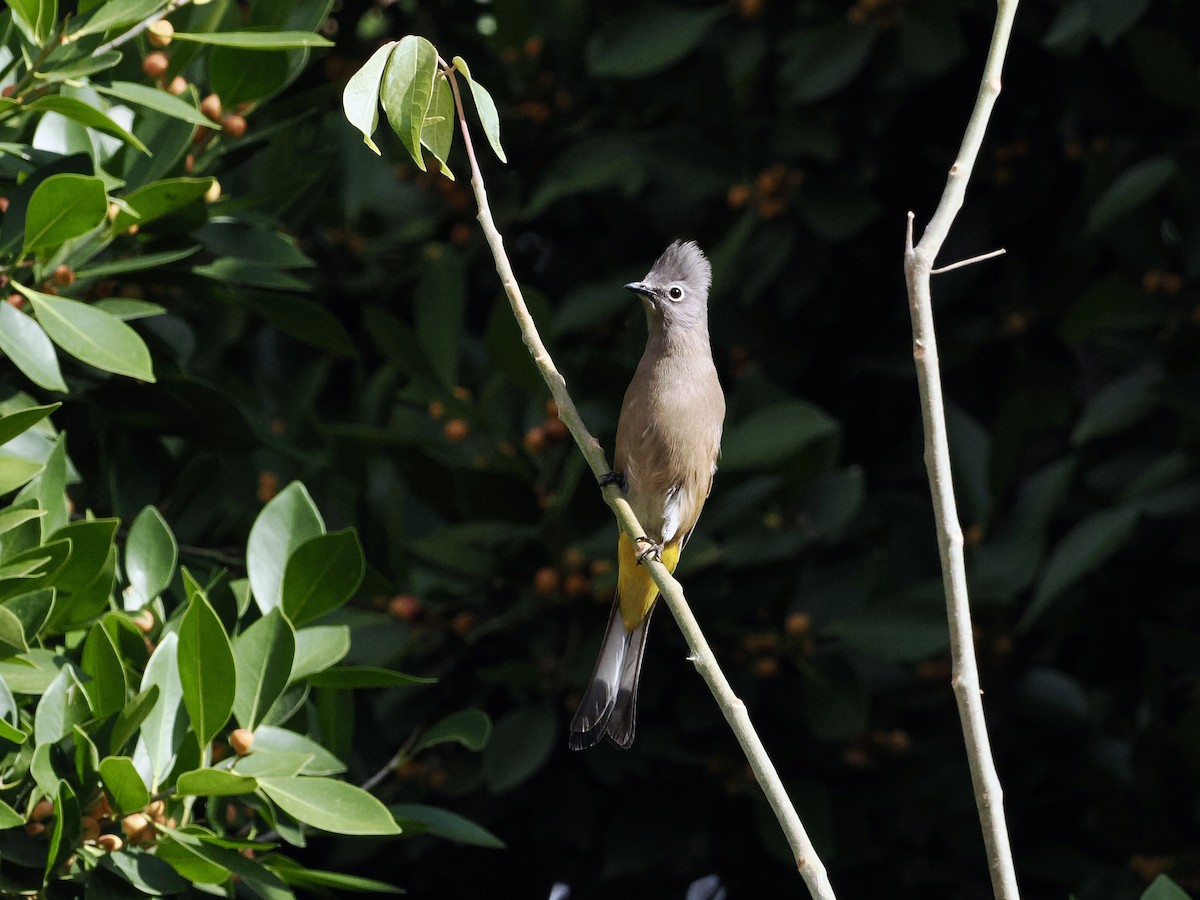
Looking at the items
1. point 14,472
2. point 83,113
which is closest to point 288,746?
point 14,472

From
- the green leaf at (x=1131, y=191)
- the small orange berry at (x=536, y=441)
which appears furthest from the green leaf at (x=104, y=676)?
the green leaf at (x=1131, y=191)

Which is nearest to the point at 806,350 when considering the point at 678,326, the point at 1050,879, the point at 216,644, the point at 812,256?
the point at 812,256

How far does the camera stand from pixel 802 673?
385 cm

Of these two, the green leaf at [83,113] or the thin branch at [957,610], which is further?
the green leaf at [83,113]

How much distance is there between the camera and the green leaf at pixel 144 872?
2203mm

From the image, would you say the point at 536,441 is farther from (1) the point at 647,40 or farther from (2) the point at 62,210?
(2) the point at 62,210

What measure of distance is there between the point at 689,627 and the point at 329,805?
27.7 inches

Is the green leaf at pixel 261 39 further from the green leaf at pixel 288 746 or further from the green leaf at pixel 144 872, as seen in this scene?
the green leaf at pixel 144 872

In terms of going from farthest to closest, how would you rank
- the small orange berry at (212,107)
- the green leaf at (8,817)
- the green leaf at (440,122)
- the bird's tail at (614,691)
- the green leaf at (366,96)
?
the bird's tail at (614,691), the small orange berry at (212,107), the green leaf at (8,817), the green leaf at (440,122), the green leaf at (366,96)

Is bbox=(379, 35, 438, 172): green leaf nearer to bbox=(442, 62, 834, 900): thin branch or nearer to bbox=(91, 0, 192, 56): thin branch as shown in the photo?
bbox=(442, 62, 834, 900): thin branch

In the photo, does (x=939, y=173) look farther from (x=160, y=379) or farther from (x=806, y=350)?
(x=160, y=379)

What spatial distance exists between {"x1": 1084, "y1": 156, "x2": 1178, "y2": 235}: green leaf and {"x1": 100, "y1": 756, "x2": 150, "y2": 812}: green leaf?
119 inches

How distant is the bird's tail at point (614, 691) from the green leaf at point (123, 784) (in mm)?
1135

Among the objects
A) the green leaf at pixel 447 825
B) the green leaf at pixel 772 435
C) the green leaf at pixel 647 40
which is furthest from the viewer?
the green leaf at pixel 647 40
